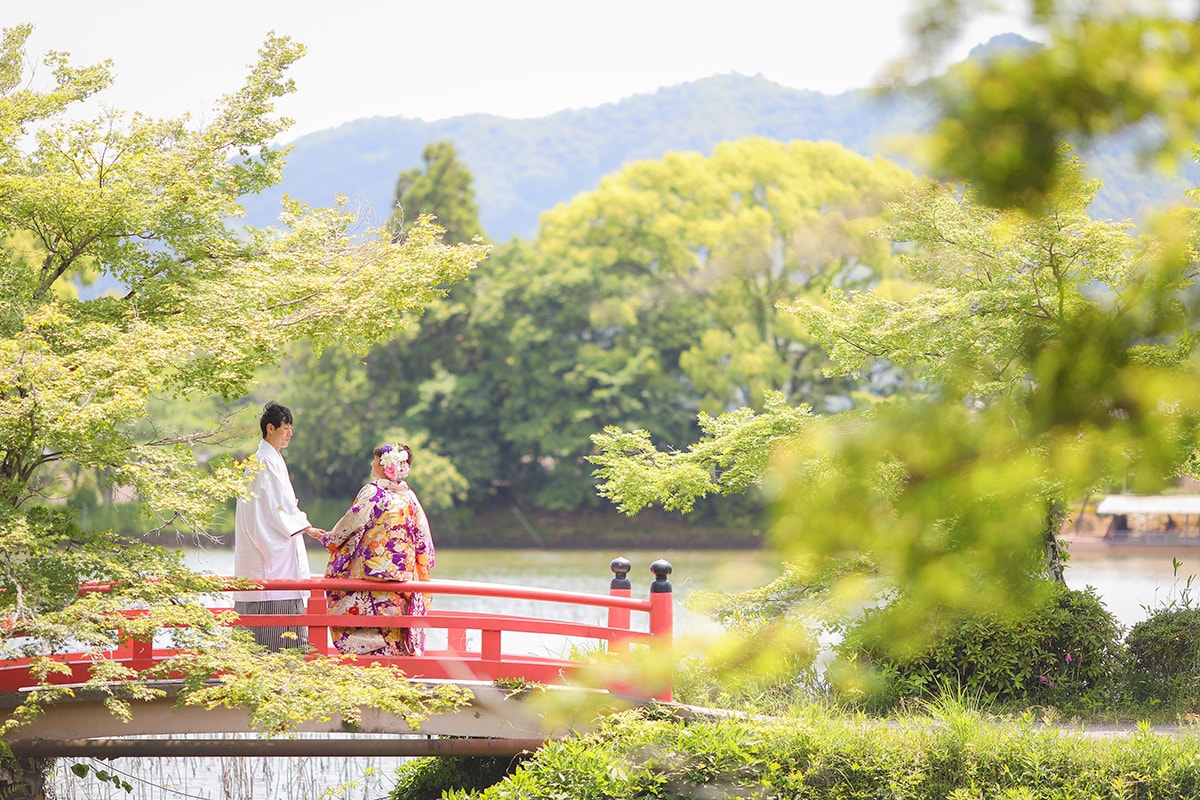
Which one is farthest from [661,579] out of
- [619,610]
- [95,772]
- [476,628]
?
[95,772]

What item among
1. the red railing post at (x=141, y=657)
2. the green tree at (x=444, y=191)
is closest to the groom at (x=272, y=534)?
the red railing post at (x=141, y=657)

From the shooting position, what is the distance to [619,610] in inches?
309

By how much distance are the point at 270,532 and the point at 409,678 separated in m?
1.12

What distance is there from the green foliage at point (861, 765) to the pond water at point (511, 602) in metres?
0.92

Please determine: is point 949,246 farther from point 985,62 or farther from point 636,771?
point 985,62

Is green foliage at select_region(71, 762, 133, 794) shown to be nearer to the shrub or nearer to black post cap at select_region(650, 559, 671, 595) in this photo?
black post cap at select_region(650, 559, 671, 595)

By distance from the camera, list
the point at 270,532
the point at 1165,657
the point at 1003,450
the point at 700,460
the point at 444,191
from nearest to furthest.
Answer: the point at 1003,450 < the point at 270,532 < the point at 1165,657 < the point at 700,460 < the point at 444,191

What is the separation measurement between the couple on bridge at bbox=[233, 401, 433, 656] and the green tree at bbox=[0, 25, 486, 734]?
0.44 meters

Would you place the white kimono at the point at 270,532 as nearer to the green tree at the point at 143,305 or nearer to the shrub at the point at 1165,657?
the green tree at the point at 143,305

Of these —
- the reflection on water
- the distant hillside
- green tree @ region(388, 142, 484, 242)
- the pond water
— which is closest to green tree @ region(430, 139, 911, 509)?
green tree @ region(388, 142, 484, 242)

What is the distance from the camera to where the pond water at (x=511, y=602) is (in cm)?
880

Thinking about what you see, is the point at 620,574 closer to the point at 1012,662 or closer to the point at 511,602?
the point at 1012,662

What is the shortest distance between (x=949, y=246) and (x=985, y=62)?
7584mm

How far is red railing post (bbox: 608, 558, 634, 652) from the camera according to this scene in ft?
24.4
